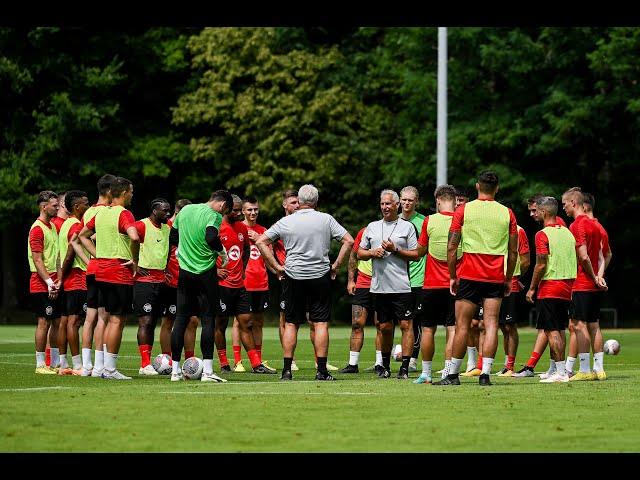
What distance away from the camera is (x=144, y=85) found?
174ft

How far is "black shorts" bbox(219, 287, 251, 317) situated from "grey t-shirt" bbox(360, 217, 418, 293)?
2897mm

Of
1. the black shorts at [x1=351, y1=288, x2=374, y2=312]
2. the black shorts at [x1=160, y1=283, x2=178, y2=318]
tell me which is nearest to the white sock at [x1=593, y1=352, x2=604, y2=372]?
the black shorts at [x1=351, y1=288, x2=374, y2=312]

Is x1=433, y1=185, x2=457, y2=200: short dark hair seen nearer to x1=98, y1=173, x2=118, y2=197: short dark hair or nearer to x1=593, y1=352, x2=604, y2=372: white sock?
x1=593, y1=352, x2=604, y2=372: white sock

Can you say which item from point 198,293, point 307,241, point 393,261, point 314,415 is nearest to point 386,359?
point 393,261

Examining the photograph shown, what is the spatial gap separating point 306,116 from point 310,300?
33.5m

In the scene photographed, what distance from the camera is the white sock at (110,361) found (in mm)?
17062

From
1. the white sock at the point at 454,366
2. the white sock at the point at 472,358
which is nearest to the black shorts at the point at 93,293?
the white sock at the point at 454,366

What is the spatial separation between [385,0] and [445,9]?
0.51 metres

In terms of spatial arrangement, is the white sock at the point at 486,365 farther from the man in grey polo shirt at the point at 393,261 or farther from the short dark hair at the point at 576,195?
the short dark hair at the point at 576,195

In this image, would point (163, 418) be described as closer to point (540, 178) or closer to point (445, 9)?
point (445, 9)

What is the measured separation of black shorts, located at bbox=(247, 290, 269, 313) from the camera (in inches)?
782

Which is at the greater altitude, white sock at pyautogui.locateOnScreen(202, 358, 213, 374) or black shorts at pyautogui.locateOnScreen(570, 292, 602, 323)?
black shorts at pyautogui.locateOnScreen(570, 292, 602, 323)

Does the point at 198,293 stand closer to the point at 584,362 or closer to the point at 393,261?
the point at 393,261
